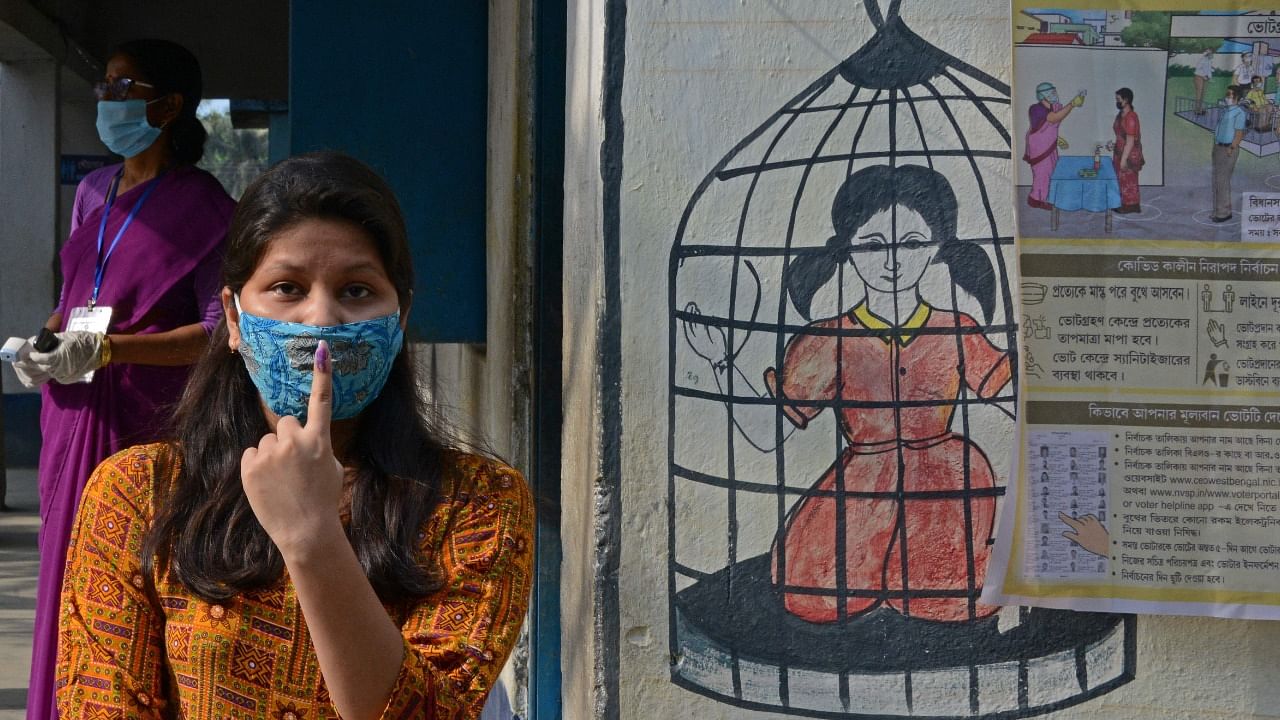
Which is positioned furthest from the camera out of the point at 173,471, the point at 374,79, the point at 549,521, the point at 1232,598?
the point at 374,79

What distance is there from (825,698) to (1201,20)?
133 centimetres

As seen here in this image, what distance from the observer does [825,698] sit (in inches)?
86.0

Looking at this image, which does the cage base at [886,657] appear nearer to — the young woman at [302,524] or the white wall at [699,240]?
the white wall at [699,240]

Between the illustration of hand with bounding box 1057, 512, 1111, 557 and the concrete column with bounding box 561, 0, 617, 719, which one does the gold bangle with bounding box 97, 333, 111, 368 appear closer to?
the concrete column with bounding box 561, 0, 617, 719

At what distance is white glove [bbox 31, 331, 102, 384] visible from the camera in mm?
2986

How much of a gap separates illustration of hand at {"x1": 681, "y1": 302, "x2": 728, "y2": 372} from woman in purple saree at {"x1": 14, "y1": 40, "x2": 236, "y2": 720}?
1.40m

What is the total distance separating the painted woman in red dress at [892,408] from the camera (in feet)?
7.14

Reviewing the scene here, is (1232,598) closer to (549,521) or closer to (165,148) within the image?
(549,521)

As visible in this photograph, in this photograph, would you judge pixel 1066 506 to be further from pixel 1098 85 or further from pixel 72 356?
pixel 72 356

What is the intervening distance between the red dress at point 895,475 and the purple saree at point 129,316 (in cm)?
162

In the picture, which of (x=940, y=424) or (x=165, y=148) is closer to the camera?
(x=940, y=424)

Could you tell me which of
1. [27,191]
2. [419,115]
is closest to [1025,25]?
[419,115]

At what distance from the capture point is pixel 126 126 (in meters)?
3.29

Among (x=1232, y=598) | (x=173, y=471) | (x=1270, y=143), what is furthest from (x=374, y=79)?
(x=1232, y=598)
